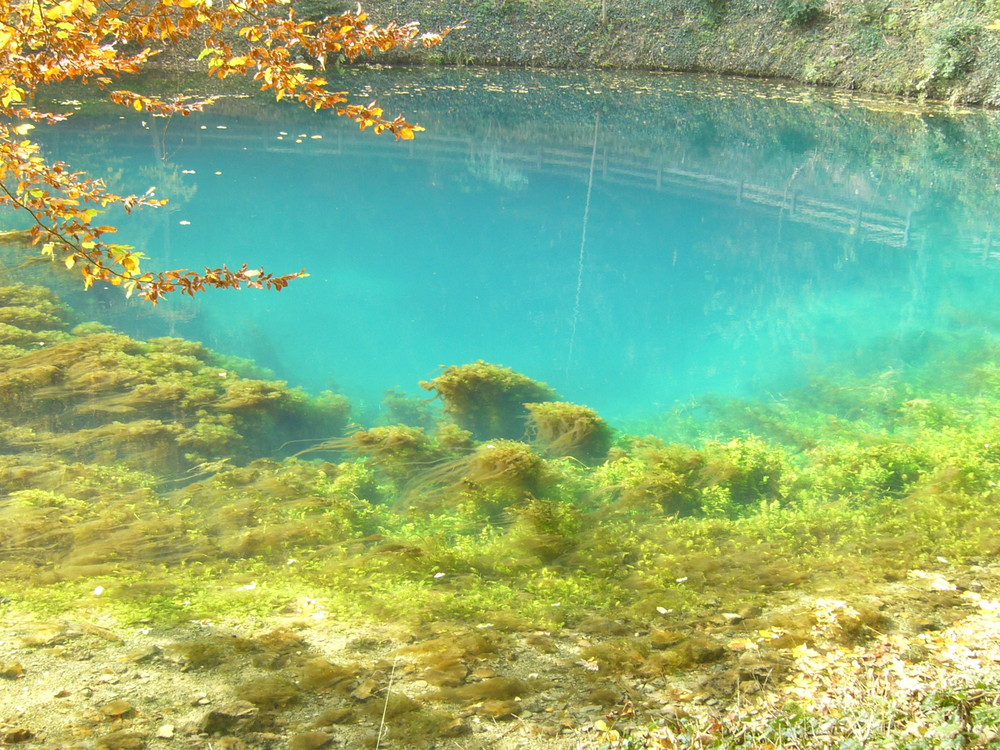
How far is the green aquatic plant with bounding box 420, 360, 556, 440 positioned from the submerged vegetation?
0.02m

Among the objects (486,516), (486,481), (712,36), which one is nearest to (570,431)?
(486,481)

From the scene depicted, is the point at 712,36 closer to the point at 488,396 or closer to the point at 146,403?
the point at 488,396

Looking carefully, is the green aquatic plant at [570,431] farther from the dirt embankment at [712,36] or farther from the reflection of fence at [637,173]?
the dirt embankment at [712,36]

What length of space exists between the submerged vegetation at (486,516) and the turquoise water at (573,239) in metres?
0.65

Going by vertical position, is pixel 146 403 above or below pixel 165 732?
below

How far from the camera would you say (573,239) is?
9.98 m

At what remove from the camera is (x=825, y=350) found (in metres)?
7.35

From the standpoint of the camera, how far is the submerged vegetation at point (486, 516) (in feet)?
10.6

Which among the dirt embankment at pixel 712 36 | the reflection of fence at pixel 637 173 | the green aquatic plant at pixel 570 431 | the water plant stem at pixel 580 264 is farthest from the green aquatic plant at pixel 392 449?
the dirt embankment at pixel 712 36

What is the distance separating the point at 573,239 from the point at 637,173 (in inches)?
137

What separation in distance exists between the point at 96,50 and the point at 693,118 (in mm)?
15308

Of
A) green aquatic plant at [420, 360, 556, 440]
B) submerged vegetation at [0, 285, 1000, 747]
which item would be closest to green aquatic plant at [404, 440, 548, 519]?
submerged vegetation at [0, 285, 1000, 747]

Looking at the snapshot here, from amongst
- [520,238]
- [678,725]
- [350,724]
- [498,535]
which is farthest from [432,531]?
[520,238]

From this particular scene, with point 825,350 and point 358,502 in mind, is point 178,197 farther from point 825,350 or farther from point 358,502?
point 825,350
